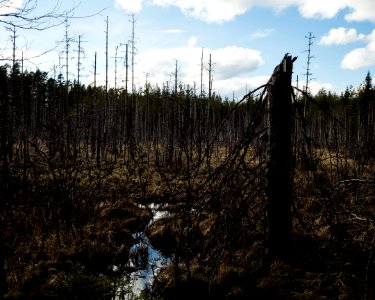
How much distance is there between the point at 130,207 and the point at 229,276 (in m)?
5.00

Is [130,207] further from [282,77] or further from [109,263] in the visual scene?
[282,77]

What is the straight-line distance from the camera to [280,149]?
Answer: 4.09 metres

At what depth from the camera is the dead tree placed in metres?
A: 4.06

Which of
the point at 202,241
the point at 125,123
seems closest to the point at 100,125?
the point at 125,123

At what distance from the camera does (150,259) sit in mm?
6449

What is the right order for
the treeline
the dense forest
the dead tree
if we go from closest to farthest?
the dense forest → the dead tree → the treeline

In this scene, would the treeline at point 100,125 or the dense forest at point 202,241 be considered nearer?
the dense forest at point 202,241

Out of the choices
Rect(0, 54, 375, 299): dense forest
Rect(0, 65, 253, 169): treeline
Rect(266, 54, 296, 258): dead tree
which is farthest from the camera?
Rect(0, 65, 253, 169): treeline

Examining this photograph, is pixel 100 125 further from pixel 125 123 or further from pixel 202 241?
pixel 202 241

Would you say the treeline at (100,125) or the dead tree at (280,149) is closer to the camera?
the dead tree at (280,149)

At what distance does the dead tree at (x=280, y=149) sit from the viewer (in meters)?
4.06

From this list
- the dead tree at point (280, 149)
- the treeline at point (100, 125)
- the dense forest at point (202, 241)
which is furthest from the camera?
the treeline at point (100, 125)

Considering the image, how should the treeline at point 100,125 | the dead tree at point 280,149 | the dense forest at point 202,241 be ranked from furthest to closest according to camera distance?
the treeline at point 100,125, the dead tree at point 280,149, the dense forest at point 202,241

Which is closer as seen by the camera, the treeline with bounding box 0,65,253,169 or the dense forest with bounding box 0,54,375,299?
the dense forest with bounding box 0,54,375,299
